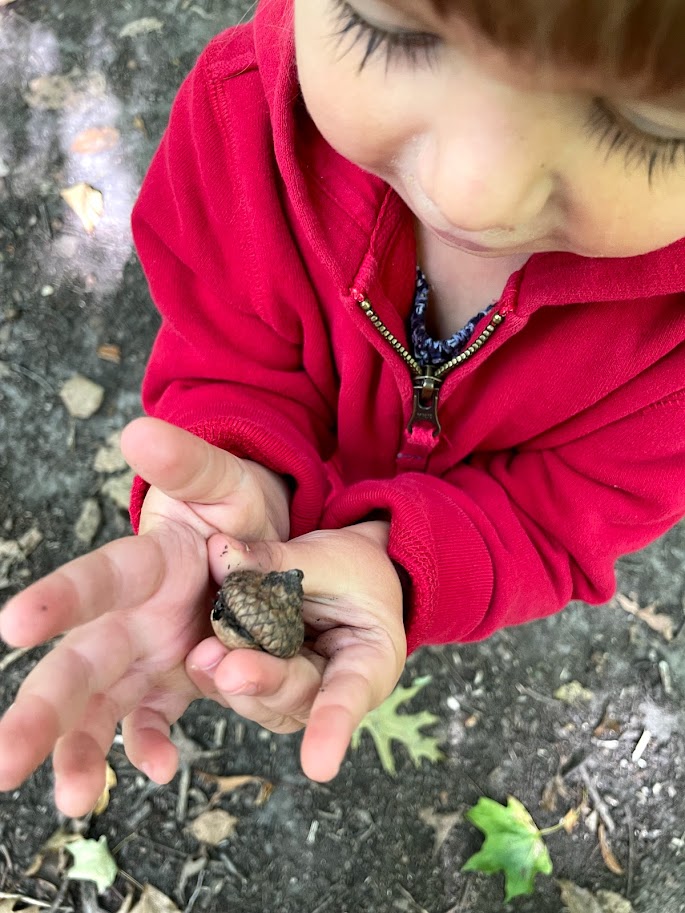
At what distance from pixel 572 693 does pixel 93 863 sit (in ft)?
4.69

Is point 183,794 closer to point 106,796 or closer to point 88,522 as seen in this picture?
point 106,796

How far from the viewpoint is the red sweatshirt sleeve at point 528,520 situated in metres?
1.24

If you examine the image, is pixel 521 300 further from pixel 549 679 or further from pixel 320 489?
pixel 549 679

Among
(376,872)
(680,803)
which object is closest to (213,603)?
(376,872)

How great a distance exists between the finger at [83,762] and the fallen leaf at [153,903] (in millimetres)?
1312


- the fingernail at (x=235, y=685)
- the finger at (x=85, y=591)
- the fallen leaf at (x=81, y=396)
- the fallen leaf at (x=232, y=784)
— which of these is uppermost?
the finger at (x=85, y=591)

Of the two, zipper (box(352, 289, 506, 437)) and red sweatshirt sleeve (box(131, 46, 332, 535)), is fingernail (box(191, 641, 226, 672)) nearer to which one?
red sweatshirt sleeve (box(131, 46, 332, 535))

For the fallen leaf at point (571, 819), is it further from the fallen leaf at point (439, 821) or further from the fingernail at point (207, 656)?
the fingernail at point (207, 656)

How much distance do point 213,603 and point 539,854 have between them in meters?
1.48

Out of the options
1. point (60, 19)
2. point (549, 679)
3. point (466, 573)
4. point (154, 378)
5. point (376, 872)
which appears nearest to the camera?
point (466, 573)

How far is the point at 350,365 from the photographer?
1.29 metres

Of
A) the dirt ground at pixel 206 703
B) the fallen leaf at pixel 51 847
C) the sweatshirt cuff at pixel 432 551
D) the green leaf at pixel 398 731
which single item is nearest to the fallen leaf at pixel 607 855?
the dirt ground at pixel 206 703

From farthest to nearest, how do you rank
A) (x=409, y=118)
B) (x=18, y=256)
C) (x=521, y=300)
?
(x=18, y=256) < (x=521, y=300) < (x=409, y=118)

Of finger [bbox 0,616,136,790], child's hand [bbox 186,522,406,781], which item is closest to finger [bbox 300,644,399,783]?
child's hand [bbox 186,522,406,781]
